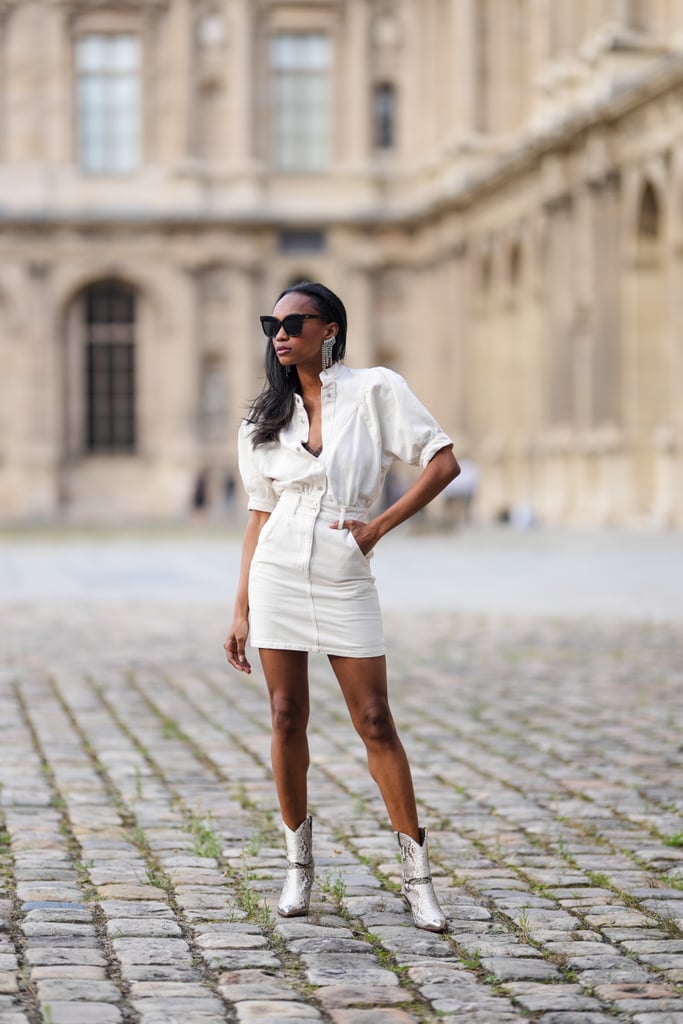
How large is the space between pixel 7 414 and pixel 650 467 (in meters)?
20.8

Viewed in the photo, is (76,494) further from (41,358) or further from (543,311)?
(543,311)

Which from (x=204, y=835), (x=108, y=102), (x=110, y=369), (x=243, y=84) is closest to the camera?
(x=204, y=835)

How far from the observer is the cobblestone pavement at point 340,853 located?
4508 millimetres

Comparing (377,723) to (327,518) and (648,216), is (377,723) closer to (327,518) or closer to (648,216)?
(327,518)

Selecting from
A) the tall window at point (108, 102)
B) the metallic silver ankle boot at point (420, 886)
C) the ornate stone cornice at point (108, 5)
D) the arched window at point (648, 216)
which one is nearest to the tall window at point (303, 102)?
the ornate stone cornice at point (108, 5)

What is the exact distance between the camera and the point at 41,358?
4678 centimetres

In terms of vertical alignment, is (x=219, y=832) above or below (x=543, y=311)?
below

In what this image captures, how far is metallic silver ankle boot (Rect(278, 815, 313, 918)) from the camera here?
5277mm

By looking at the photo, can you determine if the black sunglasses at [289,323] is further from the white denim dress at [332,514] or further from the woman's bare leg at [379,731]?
the woman's bare leg at [379,731]

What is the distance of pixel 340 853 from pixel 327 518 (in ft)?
5.17

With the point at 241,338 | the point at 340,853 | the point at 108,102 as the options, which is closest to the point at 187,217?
the point at 241,338

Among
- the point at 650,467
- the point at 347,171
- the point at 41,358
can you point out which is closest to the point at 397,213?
the point at 347,171

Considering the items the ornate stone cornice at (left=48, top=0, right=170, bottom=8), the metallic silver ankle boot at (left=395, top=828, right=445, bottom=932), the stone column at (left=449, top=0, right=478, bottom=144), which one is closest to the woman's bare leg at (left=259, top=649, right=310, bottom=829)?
the metallic silver ankle boot at (left=395, top=828, right=445, bottom=932)

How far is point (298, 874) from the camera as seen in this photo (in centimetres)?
530
